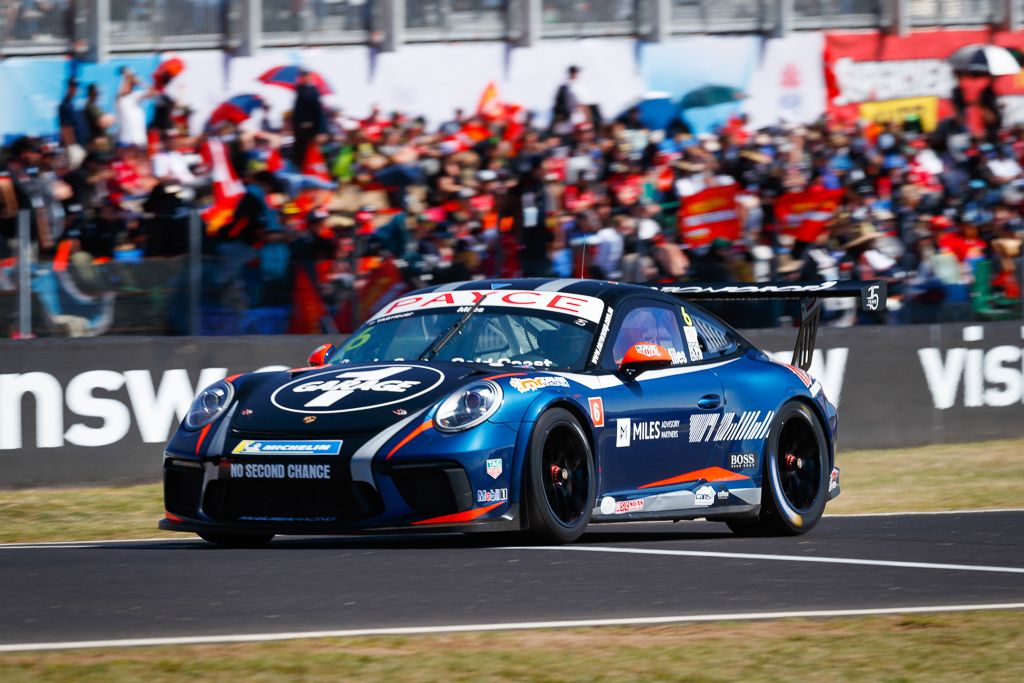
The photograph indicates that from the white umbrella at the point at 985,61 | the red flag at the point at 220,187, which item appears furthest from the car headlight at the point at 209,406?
the white umbrella at the point at 985,61

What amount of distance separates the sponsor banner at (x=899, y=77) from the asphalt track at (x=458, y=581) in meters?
15.3

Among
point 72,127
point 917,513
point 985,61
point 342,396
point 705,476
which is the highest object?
point 985,61

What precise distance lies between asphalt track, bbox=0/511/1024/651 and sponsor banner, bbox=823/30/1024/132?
604 inches

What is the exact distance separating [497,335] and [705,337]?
1274 mm

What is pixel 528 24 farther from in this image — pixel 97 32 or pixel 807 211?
pixel 807 211

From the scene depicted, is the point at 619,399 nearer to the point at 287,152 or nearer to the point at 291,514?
the point at 291,514

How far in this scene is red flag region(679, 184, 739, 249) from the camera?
14.9 m

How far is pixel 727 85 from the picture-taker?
2325 cm

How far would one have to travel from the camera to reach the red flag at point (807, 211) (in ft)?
49.7

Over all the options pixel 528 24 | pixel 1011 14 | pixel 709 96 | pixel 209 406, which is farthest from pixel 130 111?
pixel 1011 14

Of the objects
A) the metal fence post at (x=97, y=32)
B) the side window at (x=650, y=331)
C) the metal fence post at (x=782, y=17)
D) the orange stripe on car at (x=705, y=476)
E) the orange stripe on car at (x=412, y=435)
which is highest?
the metal fence post at (x=782, y=17)

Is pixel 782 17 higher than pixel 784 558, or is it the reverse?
pixel 782 17

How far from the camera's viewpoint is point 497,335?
8453 millimetres

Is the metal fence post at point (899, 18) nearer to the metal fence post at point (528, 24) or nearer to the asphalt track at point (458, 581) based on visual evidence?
the metal fence post at point (528, 24)
